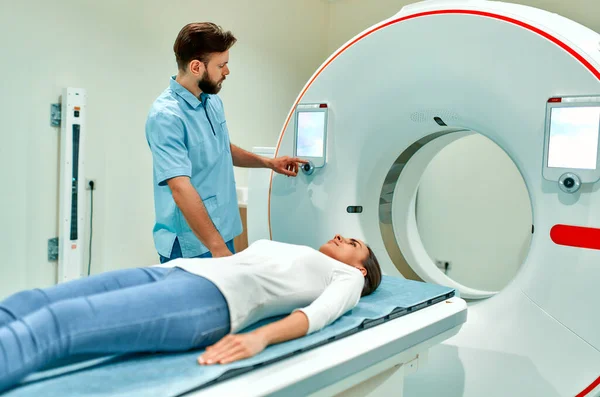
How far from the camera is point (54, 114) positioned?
2602mm

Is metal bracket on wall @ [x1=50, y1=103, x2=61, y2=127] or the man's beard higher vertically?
the man's beard

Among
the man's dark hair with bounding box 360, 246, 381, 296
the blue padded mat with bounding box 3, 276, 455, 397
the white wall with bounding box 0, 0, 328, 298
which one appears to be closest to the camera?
the blue padded mat with bounding box 3, 276, 455, 397

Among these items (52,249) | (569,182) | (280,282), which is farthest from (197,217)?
(52,249)

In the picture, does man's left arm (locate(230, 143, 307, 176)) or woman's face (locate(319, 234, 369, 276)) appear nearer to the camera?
woman's face (locate(319, 234, 369, 276))

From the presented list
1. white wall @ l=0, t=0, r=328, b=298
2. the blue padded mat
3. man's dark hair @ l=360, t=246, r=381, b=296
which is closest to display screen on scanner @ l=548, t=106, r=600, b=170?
man's dark hair @ l=360, t=246, r=381, b=296

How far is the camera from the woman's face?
161cm

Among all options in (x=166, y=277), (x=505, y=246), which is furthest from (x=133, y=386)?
(x=505, y=246)

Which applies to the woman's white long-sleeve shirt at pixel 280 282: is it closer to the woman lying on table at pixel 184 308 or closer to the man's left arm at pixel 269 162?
the woman lying on table at pixel 184 308

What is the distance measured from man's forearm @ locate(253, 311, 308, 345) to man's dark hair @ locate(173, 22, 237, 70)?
913 mm

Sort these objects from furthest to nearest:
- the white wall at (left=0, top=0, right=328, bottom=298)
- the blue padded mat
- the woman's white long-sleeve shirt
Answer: the white wall at (left=0, top=0, right=328, bottom=298)
the woman's white long-sleeve shirt
the blue padded mat

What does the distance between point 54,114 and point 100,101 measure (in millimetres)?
244

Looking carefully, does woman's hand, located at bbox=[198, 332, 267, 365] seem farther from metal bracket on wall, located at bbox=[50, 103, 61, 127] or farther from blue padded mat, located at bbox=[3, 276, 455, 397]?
metal bracket on wall, located at bbox=[50, 103, 61, 127]

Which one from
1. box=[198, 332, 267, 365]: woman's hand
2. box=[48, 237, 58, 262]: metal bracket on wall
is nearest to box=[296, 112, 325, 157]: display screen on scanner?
box=[198, 332, 267, 365]: woman's hand

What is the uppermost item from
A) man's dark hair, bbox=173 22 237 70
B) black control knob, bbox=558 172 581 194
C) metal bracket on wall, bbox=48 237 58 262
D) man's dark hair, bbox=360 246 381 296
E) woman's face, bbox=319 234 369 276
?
man's dark hair, bbox=173 22 237 70
